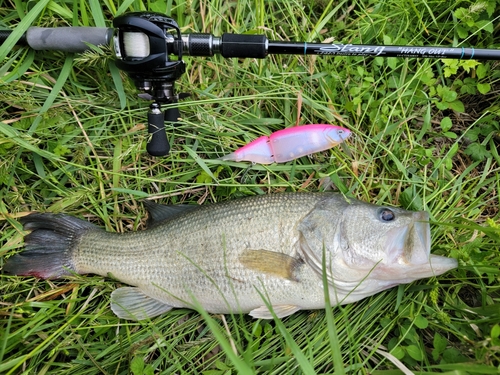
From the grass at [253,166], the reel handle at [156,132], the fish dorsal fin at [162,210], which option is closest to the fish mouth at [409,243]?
the grass at [253,166]

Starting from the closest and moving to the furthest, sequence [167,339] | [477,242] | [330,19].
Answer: [477,242] → [167,339] → [330,19]

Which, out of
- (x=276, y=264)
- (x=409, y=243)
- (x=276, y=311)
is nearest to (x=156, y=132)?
(x=276, y=264)

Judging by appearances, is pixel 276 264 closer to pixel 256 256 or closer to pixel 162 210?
pixel 256 256

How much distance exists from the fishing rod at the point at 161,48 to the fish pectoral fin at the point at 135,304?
0.93 metres

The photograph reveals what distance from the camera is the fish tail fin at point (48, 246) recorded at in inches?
99.4

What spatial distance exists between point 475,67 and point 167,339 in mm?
2984

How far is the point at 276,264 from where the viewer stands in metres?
2.20

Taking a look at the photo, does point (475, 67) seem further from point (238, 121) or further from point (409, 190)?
point (238, 121)

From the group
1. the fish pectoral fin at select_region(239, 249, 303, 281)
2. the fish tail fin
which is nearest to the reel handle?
the fish tail fin

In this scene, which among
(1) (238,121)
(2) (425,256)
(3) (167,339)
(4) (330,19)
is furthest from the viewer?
(4) (330,19)

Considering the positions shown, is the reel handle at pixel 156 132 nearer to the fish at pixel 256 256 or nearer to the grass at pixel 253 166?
the grass at pixel 253 166

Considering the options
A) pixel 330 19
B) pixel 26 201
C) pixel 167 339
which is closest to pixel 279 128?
pixel 330 19

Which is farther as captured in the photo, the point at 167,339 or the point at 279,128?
the point at 279,128

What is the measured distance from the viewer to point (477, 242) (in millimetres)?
2383
